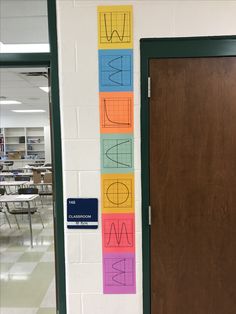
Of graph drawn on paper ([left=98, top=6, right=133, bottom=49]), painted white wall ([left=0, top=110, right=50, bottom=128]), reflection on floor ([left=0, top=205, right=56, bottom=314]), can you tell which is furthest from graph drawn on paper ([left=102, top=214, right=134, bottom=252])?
painted white wall ([left=0, top=110, right=50, bottom=128])

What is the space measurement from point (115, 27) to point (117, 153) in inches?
31.2

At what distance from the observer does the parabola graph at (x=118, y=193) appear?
1.90 meters

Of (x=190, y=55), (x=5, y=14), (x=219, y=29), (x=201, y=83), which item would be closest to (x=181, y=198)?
(x=201, y=83)

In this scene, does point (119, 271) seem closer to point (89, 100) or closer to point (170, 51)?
point (89, 100)

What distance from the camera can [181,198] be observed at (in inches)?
74.0

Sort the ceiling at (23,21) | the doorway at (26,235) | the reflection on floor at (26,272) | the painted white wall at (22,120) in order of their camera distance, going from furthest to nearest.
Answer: the painted white wall at (22,120)
the doorway at (26,235)
the reflection on floor at (26,272)
the ceiling at (23,21)

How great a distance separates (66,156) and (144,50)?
0.84 metres

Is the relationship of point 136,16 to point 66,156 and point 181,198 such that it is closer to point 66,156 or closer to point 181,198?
point 66,156

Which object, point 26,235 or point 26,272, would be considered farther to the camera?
point 26,235

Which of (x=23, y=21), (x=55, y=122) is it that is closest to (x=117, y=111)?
(x=55, y=122)

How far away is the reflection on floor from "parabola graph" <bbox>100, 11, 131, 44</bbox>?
2407mm

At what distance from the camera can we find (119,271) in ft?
6.37

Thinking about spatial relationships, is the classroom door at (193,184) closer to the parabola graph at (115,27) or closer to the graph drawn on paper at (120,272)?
the graph drawn on paper at (120,272)

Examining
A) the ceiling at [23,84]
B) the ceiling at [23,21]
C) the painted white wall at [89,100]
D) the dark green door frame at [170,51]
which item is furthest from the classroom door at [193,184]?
the ceiling at [23,84]
